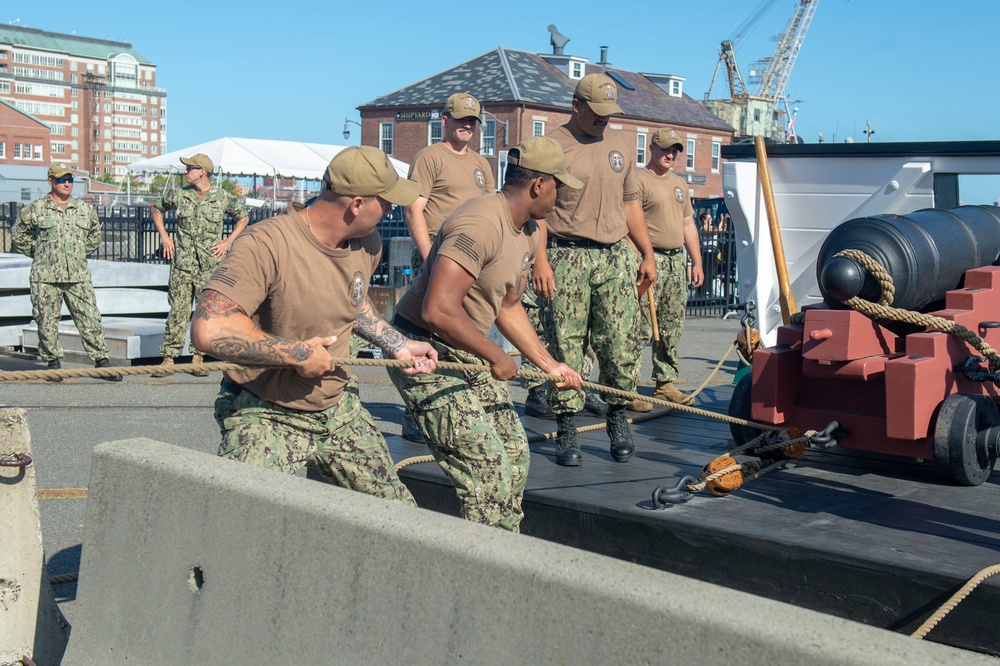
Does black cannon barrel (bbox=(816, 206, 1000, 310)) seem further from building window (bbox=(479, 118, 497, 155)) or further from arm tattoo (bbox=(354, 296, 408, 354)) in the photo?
building window (bbox=(479, 118, 497, 155))

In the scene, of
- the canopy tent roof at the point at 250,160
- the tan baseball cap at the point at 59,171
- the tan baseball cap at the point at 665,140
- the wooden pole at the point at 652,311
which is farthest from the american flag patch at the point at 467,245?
the canopy tent roof at the point at 250,160

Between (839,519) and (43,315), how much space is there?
8.51 m

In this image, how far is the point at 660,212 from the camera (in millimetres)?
8578

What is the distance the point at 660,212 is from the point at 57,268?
19.2 ft

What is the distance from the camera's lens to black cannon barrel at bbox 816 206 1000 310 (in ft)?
16.4

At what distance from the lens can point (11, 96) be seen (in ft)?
515

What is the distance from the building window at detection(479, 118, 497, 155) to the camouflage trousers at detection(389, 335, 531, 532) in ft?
167

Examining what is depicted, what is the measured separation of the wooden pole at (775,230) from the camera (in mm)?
6895

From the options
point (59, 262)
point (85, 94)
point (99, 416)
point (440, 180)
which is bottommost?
point (99, 416)

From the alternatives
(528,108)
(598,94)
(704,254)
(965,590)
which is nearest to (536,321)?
(598,94)

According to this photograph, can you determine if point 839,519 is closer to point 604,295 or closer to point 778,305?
point 604,295

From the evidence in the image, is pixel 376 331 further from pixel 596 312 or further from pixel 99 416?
pixel 99 416

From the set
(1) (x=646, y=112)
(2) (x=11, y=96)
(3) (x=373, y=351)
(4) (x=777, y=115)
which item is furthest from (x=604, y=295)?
(2) (x=11, y=96)

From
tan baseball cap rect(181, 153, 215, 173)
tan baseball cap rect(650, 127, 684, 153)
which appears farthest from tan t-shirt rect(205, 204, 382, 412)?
tan baseball cap rect(181, 153, 215, 173)
